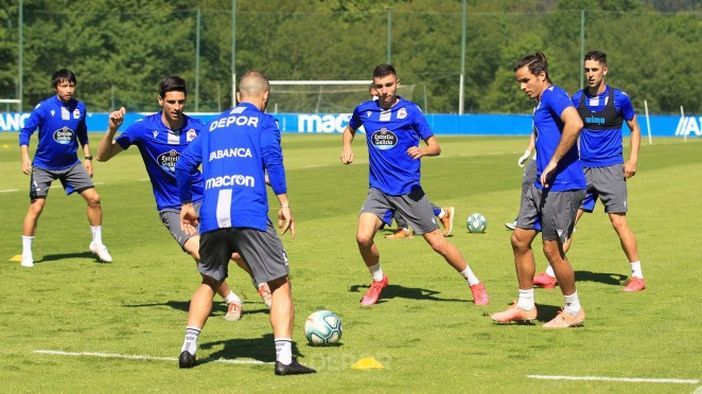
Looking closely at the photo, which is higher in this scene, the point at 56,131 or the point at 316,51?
the point at 316,51

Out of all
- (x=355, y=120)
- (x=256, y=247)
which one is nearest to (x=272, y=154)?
(x=256, y=247)

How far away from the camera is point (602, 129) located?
43.9ft

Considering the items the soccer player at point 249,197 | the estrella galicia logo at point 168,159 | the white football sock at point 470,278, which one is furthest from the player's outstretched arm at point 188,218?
the white football sock at point 470,278

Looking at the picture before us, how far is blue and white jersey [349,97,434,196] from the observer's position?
12.3m

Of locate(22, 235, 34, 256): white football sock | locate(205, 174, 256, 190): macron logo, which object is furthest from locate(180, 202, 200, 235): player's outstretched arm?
locate(22, 235, 34, 256): white football sock

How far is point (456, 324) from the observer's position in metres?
10.9

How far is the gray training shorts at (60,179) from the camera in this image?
1547cm

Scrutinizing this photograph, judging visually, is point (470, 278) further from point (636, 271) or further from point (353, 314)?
point (636, 271)

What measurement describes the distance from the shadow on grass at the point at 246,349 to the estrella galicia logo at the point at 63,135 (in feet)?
19.7

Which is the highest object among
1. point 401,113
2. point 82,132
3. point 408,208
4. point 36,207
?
point 401,113

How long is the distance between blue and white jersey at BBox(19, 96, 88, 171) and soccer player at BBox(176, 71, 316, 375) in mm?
6939

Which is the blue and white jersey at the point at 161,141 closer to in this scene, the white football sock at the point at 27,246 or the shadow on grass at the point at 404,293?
the shadow on grass at the point at 404,293

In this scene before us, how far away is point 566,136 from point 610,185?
3.27m

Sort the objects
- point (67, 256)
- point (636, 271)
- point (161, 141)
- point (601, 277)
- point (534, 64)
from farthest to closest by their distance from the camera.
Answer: point (67, 256) → point (601, 277) → point (636, 271) → point (161, 141) → point (534, 64)
